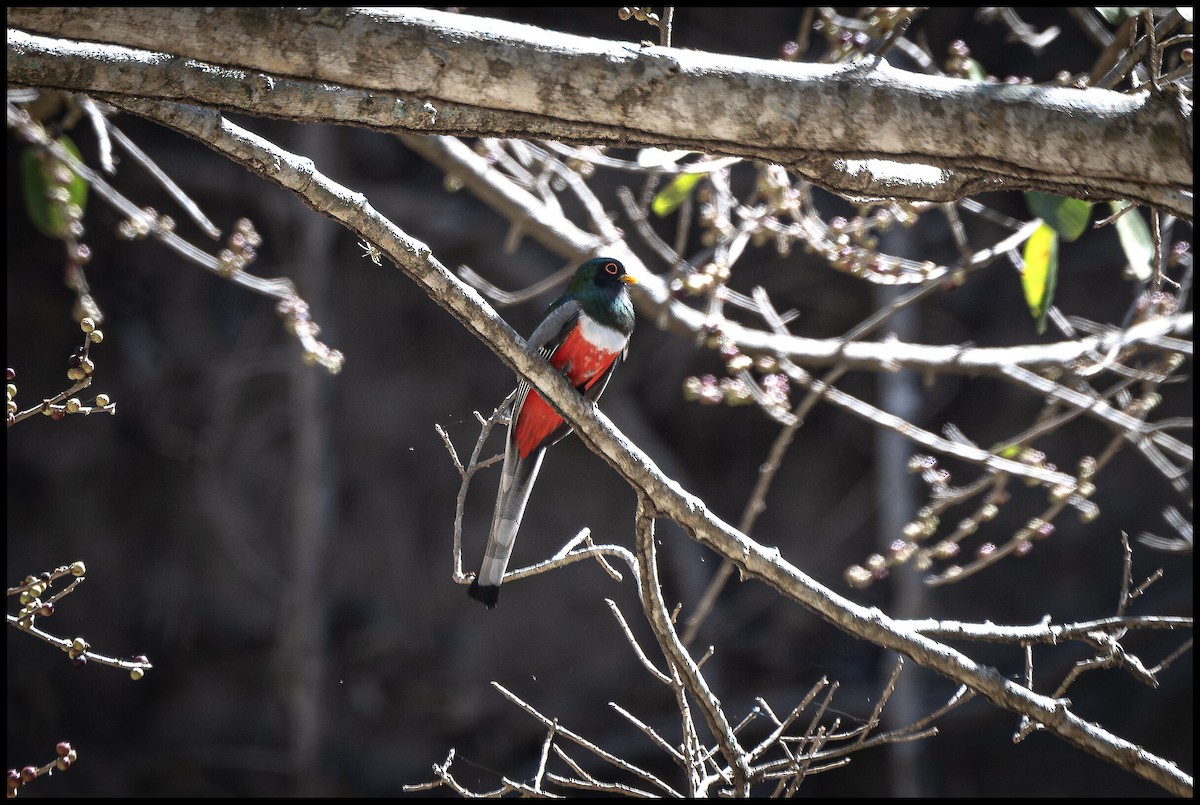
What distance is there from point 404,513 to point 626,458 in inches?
178

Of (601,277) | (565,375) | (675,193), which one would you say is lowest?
(565,375)

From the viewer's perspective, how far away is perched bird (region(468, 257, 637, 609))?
2.41m

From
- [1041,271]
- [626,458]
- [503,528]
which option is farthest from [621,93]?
[1041,271]

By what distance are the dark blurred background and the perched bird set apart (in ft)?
9.14

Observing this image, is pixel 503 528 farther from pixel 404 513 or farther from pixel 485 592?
pixel 404 513

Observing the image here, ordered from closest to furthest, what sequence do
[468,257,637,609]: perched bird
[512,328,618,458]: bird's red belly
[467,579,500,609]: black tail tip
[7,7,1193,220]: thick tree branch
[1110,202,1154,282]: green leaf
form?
[7,7,1193,220]: thick tree branch → [467,579,500,609]: black tail tip → [468,257,637,609]: perched bird → [512,328,618,458]: bird's red belly → [1110,202,1154,282]: green leaf

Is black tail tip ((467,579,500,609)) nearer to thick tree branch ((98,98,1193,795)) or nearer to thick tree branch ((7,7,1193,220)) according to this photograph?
thick tree branch ((98,98,1193,795))

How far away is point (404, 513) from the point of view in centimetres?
621

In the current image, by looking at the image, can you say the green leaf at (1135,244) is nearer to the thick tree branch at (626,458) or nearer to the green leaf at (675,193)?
the green leaf at (675,193)

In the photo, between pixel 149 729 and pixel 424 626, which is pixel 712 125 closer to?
pixel 424 626

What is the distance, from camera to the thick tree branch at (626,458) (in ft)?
5.61

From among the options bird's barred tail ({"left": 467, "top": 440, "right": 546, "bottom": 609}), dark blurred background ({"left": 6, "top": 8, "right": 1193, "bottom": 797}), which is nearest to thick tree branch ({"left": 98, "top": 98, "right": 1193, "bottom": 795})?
bird's barred tail ({"left": 467, "top": 440, "right": 546, "bottom": 609})

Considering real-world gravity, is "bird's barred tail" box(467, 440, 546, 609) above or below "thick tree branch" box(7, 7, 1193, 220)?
below

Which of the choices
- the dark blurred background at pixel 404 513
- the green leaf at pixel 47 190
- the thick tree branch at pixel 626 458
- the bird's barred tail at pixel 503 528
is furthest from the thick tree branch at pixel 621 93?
the dark blurred background at pixel 404 513
